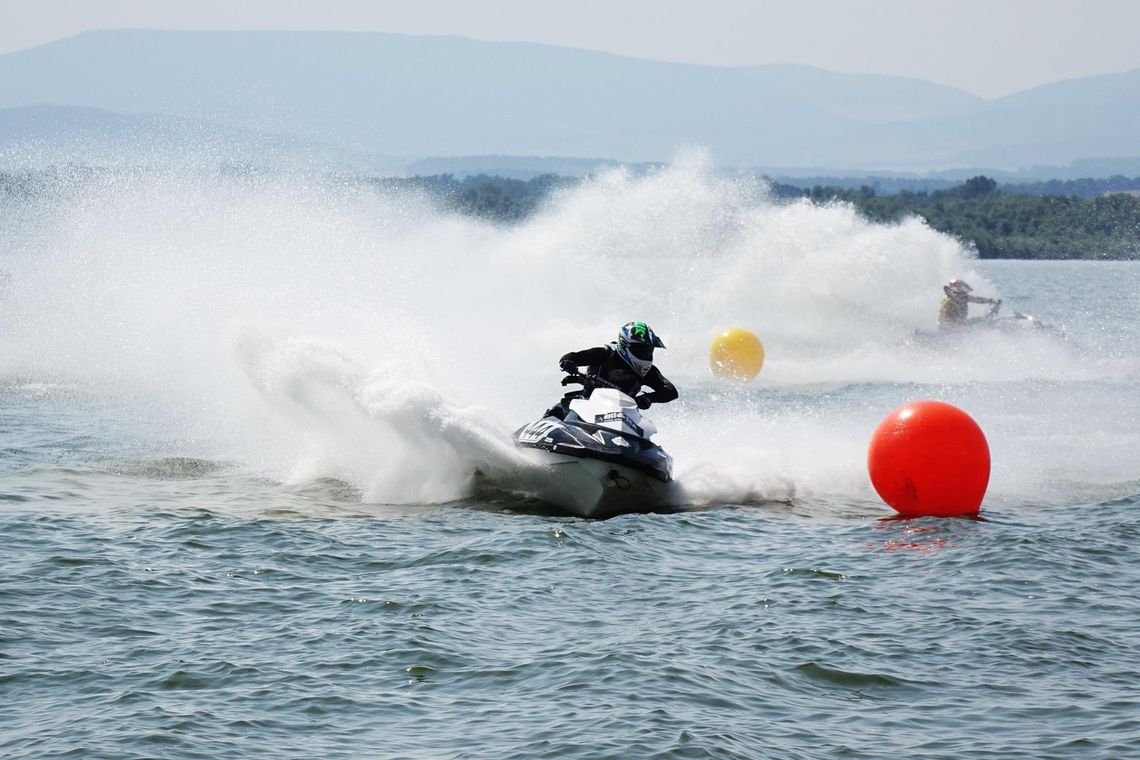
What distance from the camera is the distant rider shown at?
3133 cm

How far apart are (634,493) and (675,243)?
33.0m

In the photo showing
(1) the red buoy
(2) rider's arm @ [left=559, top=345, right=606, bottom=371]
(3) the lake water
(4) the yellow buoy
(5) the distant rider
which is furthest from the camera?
(5) the distant rider

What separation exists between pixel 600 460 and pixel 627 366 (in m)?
1.42

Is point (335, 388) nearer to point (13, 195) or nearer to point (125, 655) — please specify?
point (125, 655)

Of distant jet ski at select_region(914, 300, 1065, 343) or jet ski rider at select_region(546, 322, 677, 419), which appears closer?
jet ski rider at select_region(546, 322, 677, 419)

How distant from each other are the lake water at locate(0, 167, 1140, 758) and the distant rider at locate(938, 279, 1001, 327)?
3.33 feet

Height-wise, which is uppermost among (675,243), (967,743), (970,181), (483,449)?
(970,181)

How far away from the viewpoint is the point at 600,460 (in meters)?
13.5

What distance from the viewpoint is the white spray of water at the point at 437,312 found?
612 inches

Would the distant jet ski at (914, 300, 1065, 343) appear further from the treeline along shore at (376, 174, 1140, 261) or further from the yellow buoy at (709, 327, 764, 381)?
the treeline along shore at (376, 174, 1140, 261)

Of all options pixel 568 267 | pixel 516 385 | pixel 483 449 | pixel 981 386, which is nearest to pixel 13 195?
pixel 568 267

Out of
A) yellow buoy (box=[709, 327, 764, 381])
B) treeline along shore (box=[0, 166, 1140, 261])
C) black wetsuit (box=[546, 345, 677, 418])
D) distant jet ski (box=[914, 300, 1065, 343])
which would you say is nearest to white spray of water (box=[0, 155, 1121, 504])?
yellow buoy (box=[709, 327, 764, 381])

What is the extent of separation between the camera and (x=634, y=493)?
1371 centimetres

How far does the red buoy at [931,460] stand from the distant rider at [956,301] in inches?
727
